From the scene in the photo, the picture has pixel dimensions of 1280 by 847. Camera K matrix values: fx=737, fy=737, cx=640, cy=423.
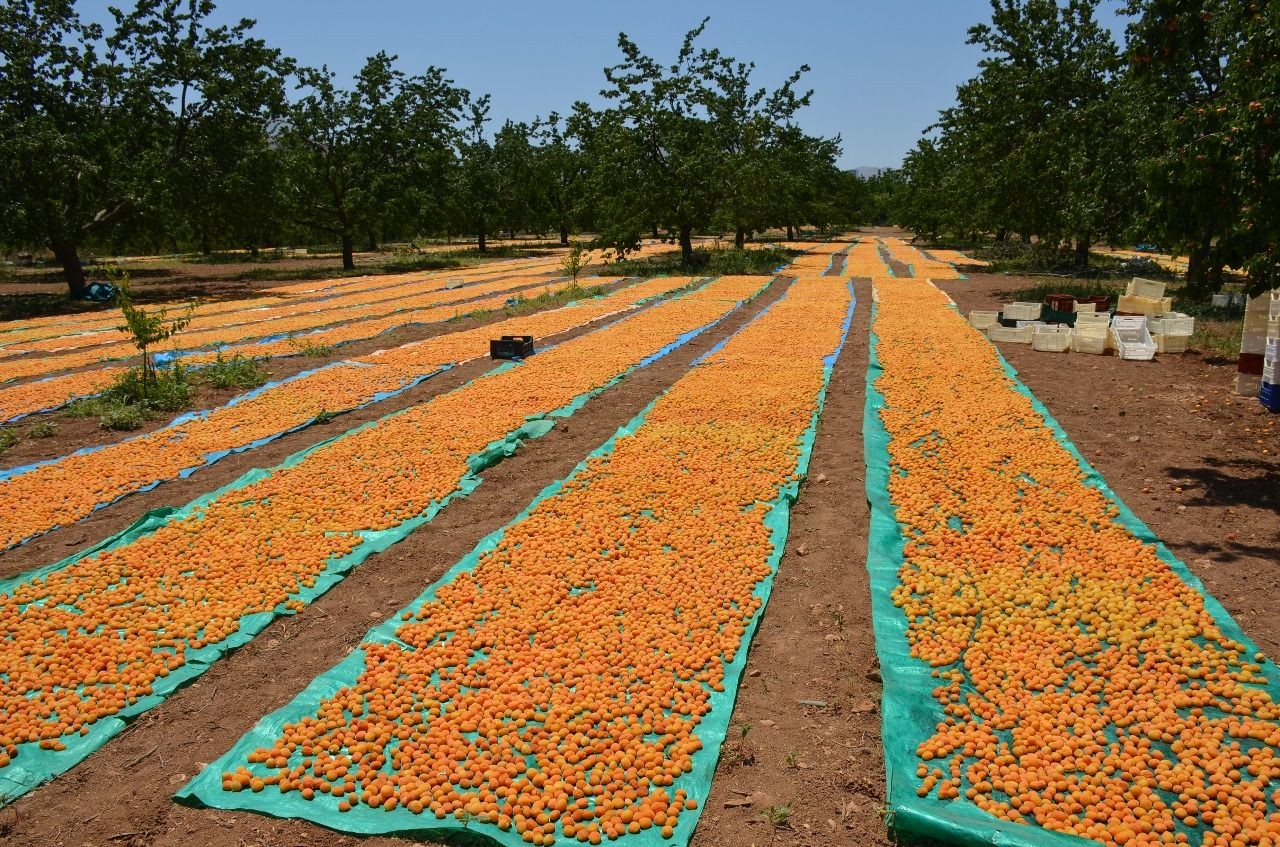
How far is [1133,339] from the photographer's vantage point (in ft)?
37.8

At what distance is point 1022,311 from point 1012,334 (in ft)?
4.50

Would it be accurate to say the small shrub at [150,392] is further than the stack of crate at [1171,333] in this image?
No

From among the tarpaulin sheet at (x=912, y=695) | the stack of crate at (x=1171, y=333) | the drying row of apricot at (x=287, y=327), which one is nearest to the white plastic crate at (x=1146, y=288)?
the stack of crate at (x=1171, y=333)

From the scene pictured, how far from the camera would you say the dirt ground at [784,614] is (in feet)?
10.4

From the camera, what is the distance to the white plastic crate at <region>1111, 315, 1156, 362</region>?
11070mm

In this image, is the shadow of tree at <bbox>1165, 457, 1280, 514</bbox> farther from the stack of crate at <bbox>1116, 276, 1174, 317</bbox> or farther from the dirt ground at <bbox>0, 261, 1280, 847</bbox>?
the stack of crate at <bbox>1116, 276, 1174, 317</bbox>

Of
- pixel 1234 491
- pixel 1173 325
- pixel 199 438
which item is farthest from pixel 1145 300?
pixel 199 438

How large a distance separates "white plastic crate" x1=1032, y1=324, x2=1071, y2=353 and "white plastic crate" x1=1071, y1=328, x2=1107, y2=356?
0.33 ft

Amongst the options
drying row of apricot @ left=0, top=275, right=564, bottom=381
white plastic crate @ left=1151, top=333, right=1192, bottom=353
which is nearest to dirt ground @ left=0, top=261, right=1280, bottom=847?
white plastic crate @ left=1151, top=333, right=1192, bottom=353

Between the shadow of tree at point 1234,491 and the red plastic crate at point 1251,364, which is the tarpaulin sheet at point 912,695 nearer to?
the shadow of tree at point 1234,491

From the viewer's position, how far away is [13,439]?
825 cm

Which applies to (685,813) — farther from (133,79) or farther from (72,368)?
(133,79)

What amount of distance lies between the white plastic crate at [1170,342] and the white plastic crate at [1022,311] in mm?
2119

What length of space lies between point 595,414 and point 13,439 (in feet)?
21.4
